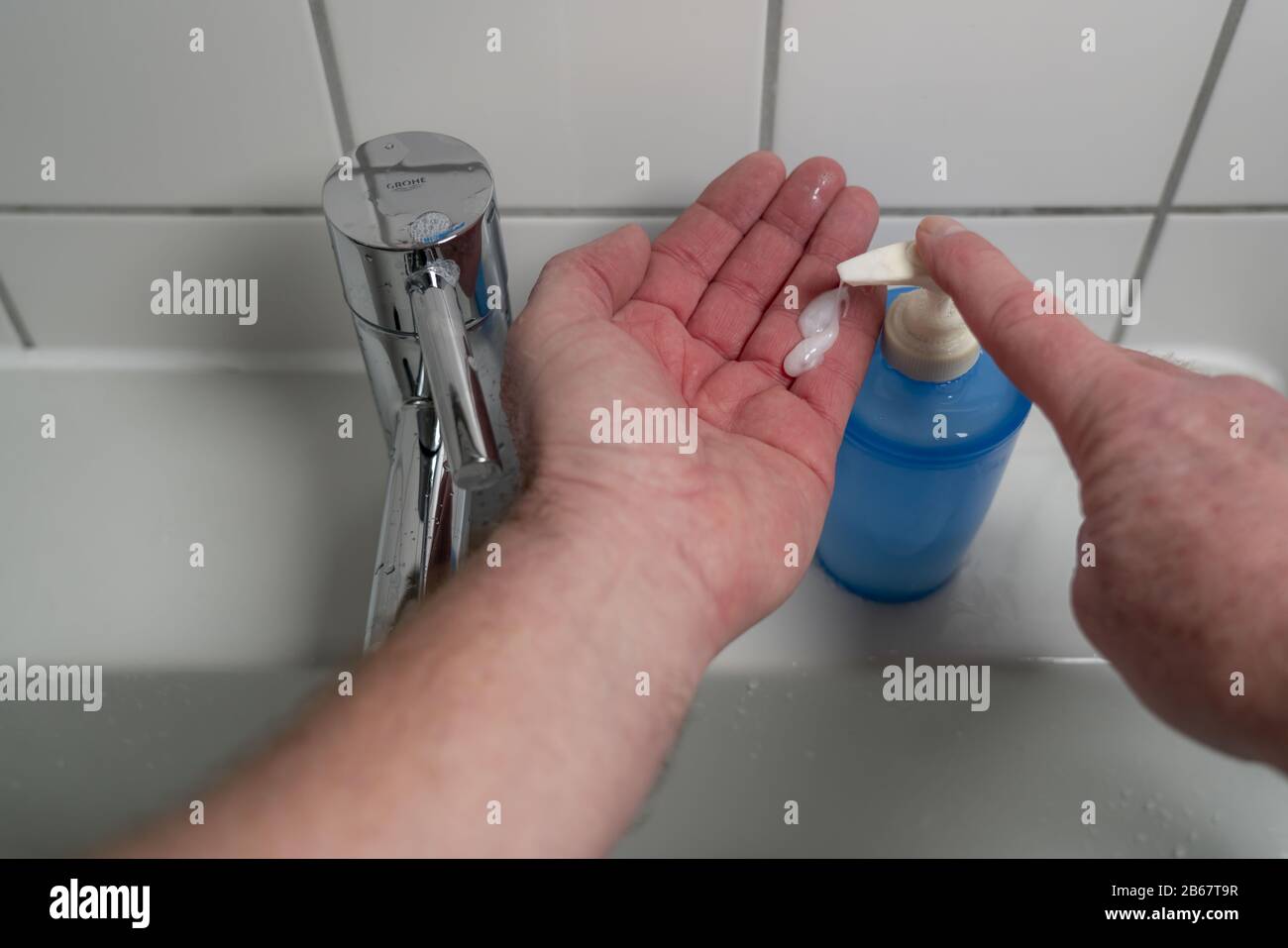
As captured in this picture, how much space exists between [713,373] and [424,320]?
0.53 feet

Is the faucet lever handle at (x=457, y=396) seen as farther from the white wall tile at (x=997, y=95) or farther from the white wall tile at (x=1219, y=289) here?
the white wall tile at (x=1219, y=289)

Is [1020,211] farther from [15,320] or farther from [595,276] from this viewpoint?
[15,320]

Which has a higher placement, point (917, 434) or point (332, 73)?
point (332, 73)

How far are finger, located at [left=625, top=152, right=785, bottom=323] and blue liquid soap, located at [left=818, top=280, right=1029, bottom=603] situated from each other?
8 centimetres

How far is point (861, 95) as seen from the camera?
46cm

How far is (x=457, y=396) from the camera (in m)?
0.36

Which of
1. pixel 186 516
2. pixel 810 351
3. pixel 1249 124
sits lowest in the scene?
pixel 186 516

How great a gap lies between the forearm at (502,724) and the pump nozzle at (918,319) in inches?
5.8

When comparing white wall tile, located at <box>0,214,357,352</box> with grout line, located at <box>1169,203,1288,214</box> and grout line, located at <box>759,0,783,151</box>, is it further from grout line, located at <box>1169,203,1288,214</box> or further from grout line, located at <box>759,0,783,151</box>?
grout line, located at <box>1169,203,1288,214</box>

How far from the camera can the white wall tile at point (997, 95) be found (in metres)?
0.44

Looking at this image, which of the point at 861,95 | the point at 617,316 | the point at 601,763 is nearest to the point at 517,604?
the point at 601,763

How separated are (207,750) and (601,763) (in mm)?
246

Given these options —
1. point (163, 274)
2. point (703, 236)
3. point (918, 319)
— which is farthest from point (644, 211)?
point (163, 274)
